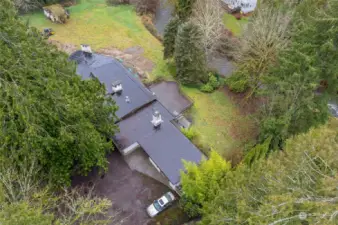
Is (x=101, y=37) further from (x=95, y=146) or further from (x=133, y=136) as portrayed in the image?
(x=95, y=146)

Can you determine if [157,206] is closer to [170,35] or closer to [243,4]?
[170,35]

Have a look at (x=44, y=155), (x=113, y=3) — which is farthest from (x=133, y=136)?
(x=113, y=3)

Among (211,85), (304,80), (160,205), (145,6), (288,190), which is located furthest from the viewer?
(145,6)

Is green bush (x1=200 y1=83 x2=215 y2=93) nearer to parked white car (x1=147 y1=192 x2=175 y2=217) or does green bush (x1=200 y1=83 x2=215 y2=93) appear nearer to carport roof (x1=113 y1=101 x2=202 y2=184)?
carport roof (x1=113 y1=101 x2=202 y2=184)

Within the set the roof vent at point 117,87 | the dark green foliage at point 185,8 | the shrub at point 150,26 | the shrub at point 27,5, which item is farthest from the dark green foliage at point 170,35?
the shrub at point 27,5

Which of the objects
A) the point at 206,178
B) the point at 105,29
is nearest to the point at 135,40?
the point at 105,29
